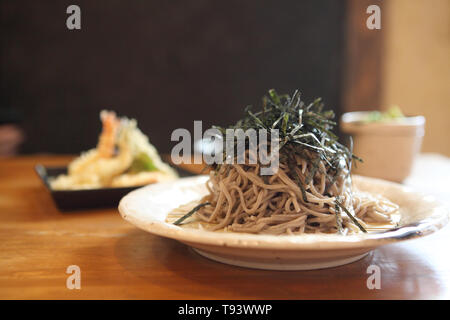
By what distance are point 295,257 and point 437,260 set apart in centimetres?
39

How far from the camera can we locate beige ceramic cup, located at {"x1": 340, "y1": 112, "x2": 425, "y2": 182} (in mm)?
1859

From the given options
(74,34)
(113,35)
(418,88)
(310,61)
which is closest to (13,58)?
(74,34)

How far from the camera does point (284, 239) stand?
2.70 feet

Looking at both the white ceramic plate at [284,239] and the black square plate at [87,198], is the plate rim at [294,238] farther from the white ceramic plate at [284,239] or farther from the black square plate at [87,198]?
the black square plate at [87,198]

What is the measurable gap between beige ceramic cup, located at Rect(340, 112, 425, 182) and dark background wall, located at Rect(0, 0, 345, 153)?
116 inches

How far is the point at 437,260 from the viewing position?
1.04m

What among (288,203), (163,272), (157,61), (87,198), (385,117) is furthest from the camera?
(157,61)

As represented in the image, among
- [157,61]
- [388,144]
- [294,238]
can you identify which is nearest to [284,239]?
[294,238]

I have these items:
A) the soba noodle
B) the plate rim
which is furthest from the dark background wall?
the plate rim

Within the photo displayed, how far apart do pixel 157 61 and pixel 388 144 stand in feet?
11.5

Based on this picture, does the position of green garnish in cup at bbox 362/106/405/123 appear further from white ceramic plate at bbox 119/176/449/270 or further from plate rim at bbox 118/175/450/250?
plate rim at bbox 118/175/450/250

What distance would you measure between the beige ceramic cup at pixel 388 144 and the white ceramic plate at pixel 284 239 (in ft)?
2.13

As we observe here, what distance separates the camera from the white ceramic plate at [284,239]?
32.4 inches

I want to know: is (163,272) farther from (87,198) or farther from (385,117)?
(385,117)
